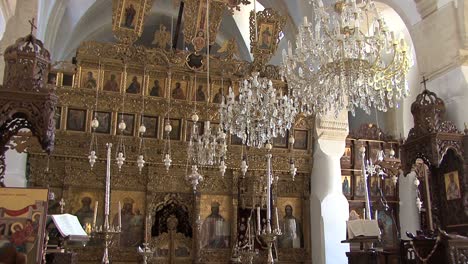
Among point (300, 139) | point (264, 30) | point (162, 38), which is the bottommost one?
point (300, 139)

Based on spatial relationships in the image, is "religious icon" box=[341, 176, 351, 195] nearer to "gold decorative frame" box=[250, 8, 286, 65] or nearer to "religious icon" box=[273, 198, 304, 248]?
"religious icon" box=[273, 198, 304, 248]

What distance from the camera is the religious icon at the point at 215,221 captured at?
1016 cm

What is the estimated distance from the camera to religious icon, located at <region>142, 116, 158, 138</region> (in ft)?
33.0

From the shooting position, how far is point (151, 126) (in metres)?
10.1

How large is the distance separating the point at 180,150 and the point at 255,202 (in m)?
1.95

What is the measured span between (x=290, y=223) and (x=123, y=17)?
219 inches

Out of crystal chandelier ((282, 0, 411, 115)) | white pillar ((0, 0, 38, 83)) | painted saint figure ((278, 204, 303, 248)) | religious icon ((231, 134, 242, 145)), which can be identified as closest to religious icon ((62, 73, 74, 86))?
white pillar ((0, 0, 38, 83))

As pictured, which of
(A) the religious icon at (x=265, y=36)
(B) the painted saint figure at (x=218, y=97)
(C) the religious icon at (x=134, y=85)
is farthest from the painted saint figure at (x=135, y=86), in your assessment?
(A) the religious icon at (x=265, y=36)

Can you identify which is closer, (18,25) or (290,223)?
(18,25)

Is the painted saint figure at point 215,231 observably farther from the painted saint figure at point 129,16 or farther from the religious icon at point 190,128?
the painted saint figure at point 129,16

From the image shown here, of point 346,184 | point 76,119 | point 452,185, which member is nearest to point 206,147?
point 76,119

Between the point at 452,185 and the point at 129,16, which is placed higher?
the point at 129,16

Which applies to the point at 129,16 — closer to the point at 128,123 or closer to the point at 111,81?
the point at 111,81

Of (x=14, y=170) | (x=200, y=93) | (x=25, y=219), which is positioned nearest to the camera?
(x=25, y=219)
